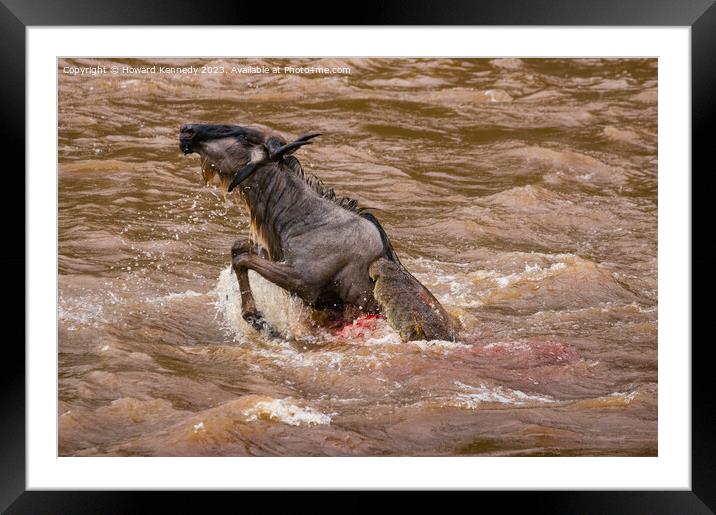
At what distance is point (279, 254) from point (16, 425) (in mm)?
1906

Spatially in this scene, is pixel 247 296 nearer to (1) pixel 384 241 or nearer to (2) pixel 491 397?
(1) pixel 384 241

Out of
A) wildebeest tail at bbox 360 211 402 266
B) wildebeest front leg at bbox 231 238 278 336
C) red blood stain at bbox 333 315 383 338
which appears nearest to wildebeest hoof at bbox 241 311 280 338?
wildebeest front leg at bbox 231 238 278 336

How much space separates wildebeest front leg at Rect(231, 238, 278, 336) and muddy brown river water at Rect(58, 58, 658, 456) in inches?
3.2

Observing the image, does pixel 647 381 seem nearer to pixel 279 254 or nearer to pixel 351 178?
pixel 279 254

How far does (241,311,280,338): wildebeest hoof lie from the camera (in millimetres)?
8422

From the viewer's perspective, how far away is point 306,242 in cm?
830

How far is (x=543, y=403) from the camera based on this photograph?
798cm

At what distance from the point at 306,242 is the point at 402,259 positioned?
147cm

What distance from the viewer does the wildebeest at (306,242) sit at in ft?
27.1

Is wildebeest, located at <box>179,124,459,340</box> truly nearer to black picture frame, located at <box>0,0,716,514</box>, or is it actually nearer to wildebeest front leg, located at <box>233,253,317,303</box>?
wildebeest front leg, located at <box>233,253,317,303</box>
